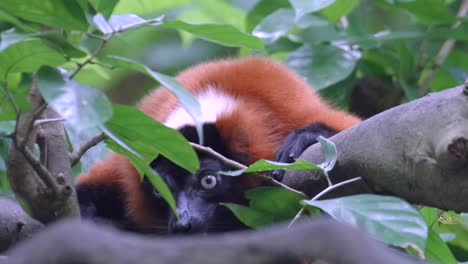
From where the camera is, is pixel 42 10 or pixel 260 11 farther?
pixel 260 11

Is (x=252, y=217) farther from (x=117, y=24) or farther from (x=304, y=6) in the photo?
Answer: (x=304, y=6)

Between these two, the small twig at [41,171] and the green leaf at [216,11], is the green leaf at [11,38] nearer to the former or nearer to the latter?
the small twig at [41,171]

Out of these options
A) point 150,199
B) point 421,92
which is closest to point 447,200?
point 150,199

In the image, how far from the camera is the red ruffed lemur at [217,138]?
3.04m

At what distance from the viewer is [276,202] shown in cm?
258

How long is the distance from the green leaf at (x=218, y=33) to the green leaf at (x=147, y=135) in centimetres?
25

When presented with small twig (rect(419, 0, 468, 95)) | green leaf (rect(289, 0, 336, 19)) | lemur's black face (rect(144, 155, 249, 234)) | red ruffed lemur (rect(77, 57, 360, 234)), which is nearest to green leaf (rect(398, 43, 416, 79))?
small twig (rect(419, 0, 468, 95))

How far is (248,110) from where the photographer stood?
10.6ft

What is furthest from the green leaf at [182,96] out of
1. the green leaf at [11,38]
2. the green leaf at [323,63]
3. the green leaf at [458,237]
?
the green leaf at [323,63]

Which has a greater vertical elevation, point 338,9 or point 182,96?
point 182,96

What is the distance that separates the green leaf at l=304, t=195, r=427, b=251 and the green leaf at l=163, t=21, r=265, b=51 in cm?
48

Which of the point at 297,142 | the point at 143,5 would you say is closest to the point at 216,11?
the point at 143,5

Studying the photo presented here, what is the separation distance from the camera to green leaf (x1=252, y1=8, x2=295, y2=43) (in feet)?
12.3

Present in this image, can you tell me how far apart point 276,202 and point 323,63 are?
1.62m
